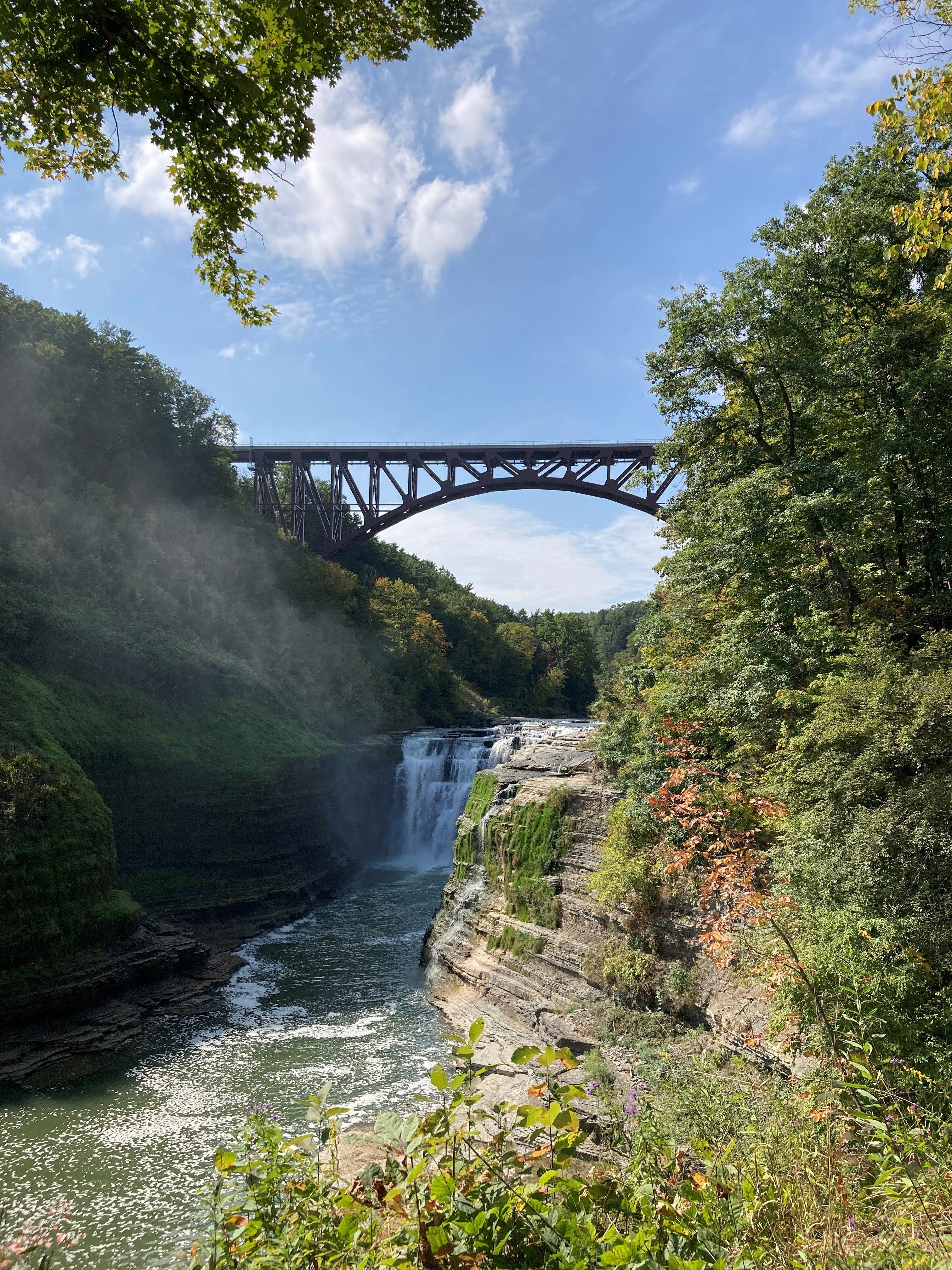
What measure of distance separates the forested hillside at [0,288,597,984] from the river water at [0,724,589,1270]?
2.93m

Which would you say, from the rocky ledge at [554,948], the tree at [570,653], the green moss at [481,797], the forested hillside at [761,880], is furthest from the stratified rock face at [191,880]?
the tree at [570,653]

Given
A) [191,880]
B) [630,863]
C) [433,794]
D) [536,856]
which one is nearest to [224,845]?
[191,880]

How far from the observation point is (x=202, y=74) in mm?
4203

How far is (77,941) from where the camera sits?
1317 centimetres

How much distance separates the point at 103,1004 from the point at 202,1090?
12.6 feet

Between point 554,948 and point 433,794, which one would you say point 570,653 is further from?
point 554,948

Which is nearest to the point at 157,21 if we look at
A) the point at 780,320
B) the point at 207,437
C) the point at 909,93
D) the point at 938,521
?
the point at 909,93

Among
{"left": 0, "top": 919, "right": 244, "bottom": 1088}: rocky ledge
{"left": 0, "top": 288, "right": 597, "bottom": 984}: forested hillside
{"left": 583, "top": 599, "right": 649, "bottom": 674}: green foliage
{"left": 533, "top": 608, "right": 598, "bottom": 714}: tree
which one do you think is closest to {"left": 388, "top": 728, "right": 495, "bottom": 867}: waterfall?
{"left": 0, "top": 288, "right": 597, "bottom": 984}: forested hillside

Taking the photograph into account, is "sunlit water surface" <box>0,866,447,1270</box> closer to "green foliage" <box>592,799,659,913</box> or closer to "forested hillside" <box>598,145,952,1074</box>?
"green foliage" <box>592,799,659,913</box>

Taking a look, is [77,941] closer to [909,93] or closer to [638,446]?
[909,93]

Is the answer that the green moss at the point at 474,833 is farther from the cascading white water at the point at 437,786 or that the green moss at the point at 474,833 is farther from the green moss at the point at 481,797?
the cascading white water at the point at 437,786

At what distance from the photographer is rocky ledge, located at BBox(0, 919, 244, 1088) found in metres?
11.3

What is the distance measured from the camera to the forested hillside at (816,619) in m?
5.32

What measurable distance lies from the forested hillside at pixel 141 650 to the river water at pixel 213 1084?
2.93 m
